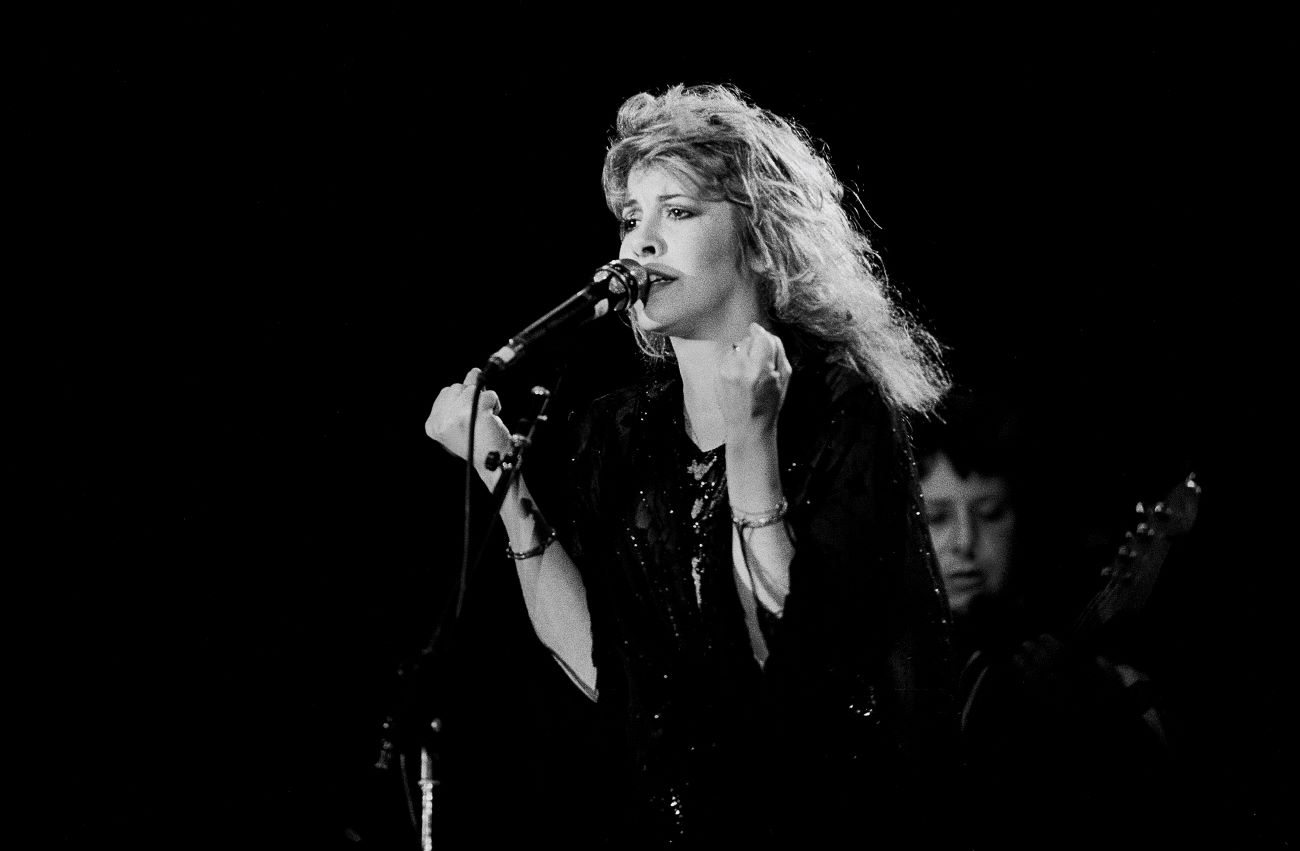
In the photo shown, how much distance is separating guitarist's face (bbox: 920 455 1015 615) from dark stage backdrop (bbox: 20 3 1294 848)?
0.16m

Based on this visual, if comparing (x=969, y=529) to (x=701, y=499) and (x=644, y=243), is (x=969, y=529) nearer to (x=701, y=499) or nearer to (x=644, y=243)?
(x=701, y=499)

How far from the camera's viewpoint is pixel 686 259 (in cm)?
173

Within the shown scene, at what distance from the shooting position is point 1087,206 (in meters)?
2.41

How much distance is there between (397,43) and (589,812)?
1644 mm

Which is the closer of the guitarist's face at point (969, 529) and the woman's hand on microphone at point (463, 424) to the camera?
the woman's hand on microphone at point (463, 424)

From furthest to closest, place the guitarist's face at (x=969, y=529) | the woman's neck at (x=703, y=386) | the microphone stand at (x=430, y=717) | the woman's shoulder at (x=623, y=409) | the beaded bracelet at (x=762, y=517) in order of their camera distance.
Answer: the guitarist's face at (x=969, y=529) < the woman's shoulder at (x=623, y=409) < the woman's neck at (x=703, y=386) < the beaded bracelet at (x=762, y=517) < the microphone stand at (x=430, y=717)

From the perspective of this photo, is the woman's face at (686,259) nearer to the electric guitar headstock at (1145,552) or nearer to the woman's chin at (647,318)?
the woman's chin at (647,318)

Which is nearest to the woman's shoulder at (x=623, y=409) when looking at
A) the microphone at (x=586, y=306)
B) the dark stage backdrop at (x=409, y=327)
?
the microphone at (x=586, y=306)

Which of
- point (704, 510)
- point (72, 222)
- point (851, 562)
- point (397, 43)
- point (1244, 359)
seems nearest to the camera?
point (851, 562)

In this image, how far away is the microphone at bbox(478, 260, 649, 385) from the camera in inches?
55.8

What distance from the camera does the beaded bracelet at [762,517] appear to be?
4.99ft

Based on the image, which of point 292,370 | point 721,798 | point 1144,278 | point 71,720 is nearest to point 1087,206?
point 1144,278

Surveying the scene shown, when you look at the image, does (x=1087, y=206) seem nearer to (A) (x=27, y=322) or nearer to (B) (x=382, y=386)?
(B) (x=382, y=386)

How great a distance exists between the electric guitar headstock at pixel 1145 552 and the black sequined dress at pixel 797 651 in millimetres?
834
